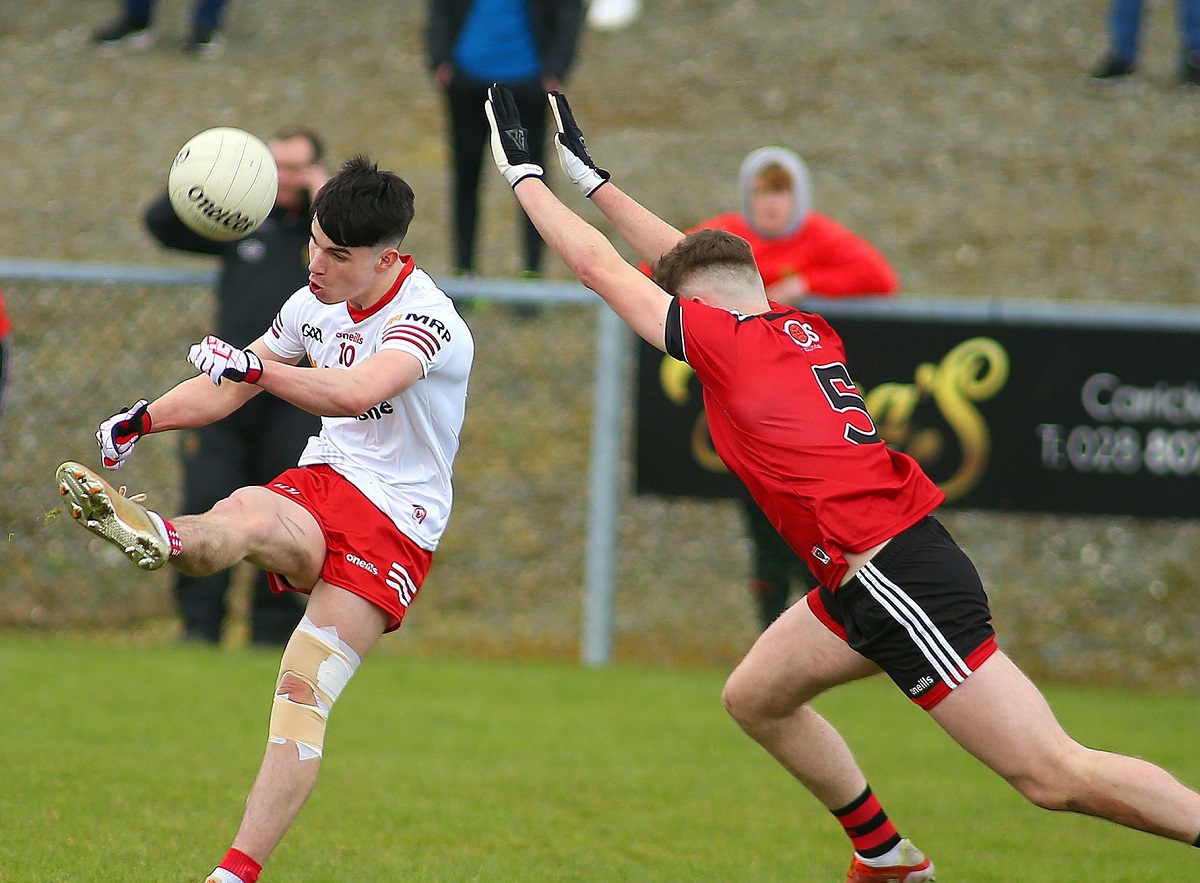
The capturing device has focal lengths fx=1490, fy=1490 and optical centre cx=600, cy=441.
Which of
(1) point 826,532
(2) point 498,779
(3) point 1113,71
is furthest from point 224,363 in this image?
(3) point 1113,71

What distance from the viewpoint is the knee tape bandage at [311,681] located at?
4234mm

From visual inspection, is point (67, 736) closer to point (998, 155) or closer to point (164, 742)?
point (164, 742)

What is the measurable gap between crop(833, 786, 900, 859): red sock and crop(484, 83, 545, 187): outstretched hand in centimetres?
228

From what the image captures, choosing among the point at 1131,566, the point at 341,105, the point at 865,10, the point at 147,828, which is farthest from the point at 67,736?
the point at 865,10

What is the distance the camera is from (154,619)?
933cm

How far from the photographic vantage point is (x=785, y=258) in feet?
27.4

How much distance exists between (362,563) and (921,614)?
1.66 m

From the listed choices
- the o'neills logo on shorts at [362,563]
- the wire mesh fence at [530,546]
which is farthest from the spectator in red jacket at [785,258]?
the o'neills logo on shorts at [362,563]

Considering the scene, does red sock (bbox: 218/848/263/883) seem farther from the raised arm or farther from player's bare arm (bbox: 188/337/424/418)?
the raised arm

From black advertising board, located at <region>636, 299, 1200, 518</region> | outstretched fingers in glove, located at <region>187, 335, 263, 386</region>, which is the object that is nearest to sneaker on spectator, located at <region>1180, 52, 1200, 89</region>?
black advertising board, located at <region>636, 299, 1200, 518</region>

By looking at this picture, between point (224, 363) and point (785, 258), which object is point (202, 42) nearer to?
point (785, 258)

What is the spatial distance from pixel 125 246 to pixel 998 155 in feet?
29.0

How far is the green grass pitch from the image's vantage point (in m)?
5.02

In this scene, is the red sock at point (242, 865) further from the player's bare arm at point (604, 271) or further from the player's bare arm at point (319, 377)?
the player's bare arm at point (604, 271)
